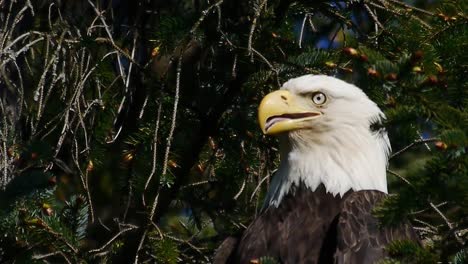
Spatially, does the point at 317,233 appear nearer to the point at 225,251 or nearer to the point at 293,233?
the point at 293,233

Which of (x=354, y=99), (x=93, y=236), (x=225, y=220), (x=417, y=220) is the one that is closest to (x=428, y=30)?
(x=354, y=99)

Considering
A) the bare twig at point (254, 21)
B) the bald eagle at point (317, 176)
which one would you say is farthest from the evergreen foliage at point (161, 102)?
the bald eagle at point (317, 176)

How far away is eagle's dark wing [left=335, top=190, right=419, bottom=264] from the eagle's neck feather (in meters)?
0.39

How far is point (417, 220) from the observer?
14.5ft

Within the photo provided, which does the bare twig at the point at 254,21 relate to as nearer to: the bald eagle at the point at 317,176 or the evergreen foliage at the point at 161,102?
the evergreen foliage at the point at 161,102

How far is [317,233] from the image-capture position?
409 centimetres

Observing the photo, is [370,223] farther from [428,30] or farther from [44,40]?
[44,40]

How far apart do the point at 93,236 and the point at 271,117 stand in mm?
1332

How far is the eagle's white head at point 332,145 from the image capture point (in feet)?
14.3

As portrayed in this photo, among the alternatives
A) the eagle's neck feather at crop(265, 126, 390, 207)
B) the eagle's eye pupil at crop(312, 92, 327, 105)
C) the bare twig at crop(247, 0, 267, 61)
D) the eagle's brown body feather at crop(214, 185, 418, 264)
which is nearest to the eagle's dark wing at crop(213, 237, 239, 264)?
the eagle's brown body feather at crop(214, 185, 418, 264)

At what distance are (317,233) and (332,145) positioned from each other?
563mm

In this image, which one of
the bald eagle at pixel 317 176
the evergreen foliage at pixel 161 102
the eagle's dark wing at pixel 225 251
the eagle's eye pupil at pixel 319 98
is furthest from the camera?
the eagle's eye pupil at pixel 319 98

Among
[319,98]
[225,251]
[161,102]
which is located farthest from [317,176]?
[161,102]

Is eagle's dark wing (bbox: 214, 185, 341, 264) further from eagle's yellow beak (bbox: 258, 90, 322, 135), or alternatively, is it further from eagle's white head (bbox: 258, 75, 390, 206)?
eagle's yellow beak (bbox: 258, 90, 322, 135)
